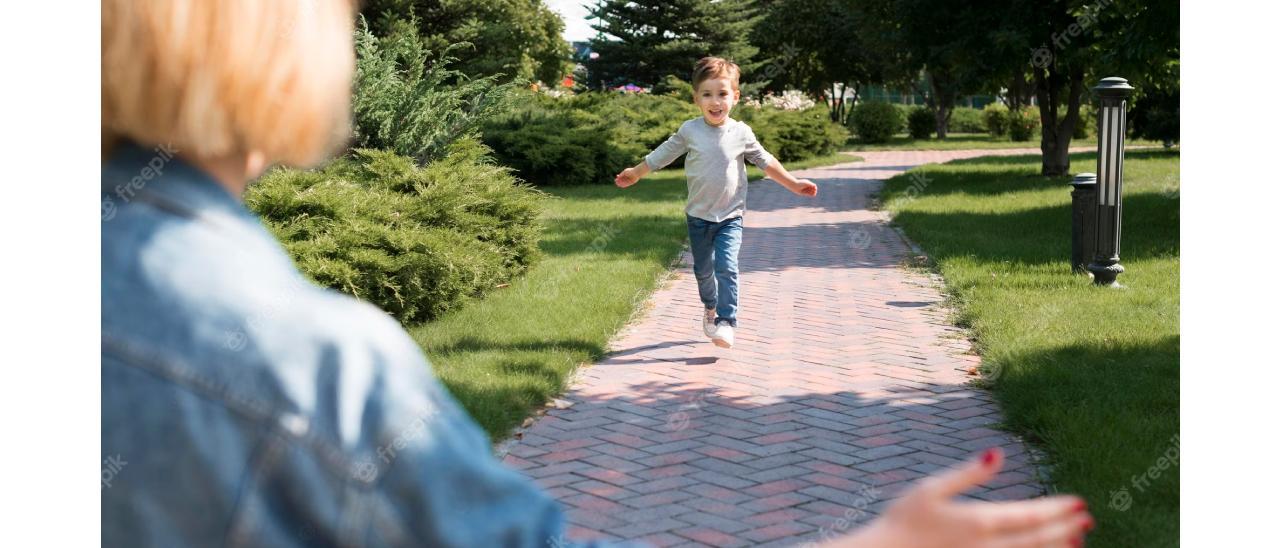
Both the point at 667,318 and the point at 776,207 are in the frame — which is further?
the point at 776,207

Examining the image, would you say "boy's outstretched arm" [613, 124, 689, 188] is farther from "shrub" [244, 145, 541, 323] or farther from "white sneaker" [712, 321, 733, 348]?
"shrub" [244, 145, 541, 323]

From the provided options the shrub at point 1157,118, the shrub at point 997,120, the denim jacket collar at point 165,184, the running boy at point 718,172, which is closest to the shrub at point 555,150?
the running boy at point 718,172

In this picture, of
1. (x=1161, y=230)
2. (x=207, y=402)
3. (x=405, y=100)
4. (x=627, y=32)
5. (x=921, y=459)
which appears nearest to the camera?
(x=207, y=402)

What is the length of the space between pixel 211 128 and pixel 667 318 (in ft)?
24.7

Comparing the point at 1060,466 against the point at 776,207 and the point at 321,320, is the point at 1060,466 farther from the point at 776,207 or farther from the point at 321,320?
the point at 776,207

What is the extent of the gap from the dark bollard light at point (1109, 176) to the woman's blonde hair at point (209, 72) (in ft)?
28.6

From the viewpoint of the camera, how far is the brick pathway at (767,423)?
4.51 meters

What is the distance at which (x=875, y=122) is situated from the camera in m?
42.3

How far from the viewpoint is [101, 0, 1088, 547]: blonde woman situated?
0.87 meters

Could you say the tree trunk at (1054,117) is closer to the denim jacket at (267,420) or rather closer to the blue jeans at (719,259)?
the blue jeans at (719,259)

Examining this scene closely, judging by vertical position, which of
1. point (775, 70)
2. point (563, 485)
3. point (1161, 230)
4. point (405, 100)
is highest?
point (775, 70)

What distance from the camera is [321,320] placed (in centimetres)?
88

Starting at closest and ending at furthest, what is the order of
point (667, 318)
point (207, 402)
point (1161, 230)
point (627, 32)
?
point (207, 402) → point (667, 318) → point (1161, 230) → point (627, 32)

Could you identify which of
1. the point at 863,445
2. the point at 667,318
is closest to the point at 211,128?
the point at 863,445
